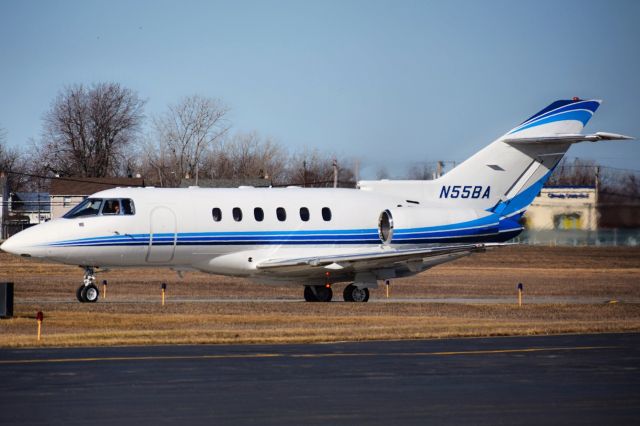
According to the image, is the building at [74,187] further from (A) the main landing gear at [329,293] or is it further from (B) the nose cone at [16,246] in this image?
(B) the nose cone at [16,246]

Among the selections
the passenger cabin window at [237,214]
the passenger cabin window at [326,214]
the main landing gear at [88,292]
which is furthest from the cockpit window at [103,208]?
the passenger cabin window at [326,214]

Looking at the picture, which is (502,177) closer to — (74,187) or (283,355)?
(283,355)

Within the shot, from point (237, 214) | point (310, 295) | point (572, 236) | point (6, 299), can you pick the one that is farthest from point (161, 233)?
point (572, 236)

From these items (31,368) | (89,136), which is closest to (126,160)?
(89,136)

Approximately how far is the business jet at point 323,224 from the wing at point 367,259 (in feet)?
0.10

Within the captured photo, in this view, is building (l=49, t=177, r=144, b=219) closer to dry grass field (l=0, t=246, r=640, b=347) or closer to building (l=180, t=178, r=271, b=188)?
building (l=180, t=178, r=271, b=188)

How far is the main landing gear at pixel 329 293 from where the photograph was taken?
35562mm

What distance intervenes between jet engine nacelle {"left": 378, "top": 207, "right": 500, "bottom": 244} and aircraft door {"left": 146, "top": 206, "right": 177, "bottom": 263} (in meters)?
6.54

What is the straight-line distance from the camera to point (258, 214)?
3500cm

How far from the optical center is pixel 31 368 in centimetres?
1830

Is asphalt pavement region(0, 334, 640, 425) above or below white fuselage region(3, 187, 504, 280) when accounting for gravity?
below

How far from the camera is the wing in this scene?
110ft

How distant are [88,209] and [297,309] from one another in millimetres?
6620

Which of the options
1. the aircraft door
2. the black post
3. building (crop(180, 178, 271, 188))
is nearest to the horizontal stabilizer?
the aircraft door
